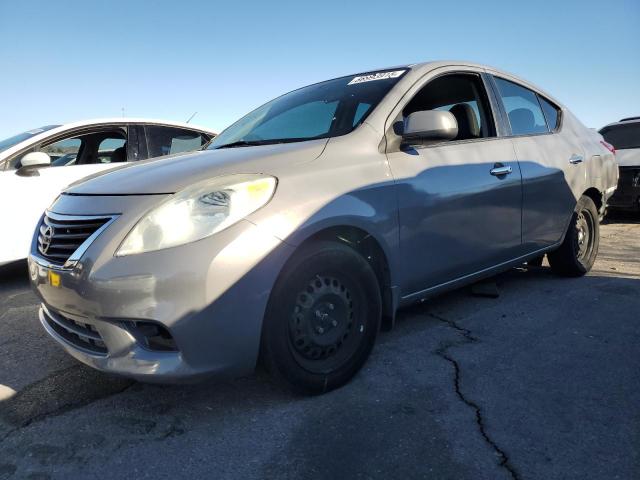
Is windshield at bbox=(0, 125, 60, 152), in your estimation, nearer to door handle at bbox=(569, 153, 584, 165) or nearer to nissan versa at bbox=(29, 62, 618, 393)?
nissan versa at bbox=(29, 62, 618, 393)

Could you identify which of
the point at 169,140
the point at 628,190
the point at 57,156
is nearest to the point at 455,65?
the point at 169,140

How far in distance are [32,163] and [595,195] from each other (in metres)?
5.03

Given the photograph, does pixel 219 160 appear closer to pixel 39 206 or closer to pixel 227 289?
pixel 227 289

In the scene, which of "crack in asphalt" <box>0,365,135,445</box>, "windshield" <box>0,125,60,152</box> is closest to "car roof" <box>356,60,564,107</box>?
"crack in asphalt" <box>0,365,135,445</box>

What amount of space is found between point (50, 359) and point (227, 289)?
1.59m

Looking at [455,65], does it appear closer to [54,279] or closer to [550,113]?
[550,113]

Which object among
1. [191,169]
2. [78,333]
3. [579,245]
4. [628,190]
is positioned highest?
[191,169]

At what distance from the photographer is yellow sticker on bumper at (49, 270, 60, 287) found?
7.22 feet

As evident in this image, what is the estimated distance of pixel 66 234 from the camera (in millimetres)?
2270

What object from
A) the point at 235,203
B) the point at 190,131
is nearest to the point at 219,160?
the point at 235,203

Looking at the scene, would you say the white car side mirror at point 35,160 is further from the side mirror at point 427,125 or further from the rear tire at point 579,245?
the rear tire at point 579,245

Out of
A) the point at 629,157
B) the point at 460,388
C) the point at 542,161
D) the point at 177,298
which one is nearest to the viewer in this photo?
the point at 177,298

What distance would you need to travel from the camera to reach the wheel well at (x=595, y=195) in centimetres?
439

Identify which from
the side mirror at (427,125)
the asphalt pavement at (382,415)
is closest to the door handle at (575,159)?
the asphalt pavement at (382,415)
